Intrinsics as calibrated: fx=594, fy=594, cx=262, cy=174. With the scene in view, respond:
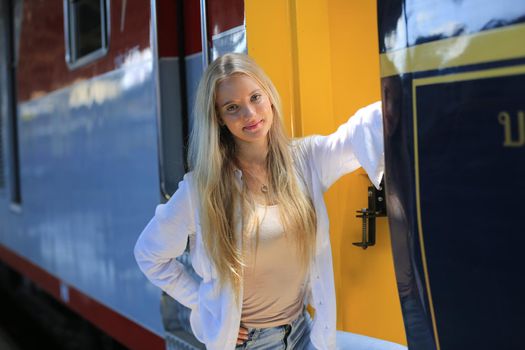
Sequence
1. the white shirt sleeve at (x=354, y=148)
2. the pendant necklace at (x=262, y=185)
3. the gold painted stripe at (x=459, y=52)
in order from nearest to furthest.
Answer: the gold painted stripe at (x=459, y=52), the white shirt sleeve at (x=354, y=148), the pendant necklace at (x=262, y=185)

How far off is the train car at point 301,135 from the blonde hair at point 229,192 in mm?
280

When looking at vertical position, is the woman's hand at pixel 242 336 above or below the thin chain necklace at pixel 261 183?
below

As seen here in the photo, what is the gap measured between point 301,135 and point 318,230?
39 cm

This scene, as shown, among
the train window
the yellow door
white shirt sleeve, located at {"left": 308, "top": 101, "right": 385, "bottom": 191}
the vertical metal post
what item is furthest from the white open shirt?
the train window

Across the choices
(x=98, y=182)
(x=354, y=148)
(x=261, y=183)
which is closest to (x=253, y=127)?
(x=261, y=183)

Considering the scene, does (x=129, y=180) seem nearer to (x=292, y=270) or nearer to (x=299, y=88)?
(x=299, y=88)

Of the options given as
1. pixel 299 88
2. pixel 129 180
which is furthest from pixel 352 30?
pixel 129 180

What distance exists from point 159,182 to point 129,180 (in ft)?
1.54

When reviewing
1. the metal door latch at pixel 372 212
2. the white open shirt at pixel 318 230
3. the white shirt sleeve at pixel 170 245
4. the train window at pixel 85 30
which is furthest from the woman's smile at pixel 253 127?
the train window at pixel 85 30

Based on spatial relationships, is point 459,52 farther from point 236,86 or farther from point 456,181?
point 236,86

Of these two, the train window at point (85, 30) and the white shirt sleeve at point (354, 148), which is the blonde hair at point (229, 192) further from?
the train window at point (85, 30)

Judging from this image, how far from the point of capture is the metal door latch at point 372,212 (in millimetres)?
1973

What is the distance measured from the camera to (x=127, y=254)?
2.93 m

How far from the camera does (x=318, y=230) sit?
65.3 inches
